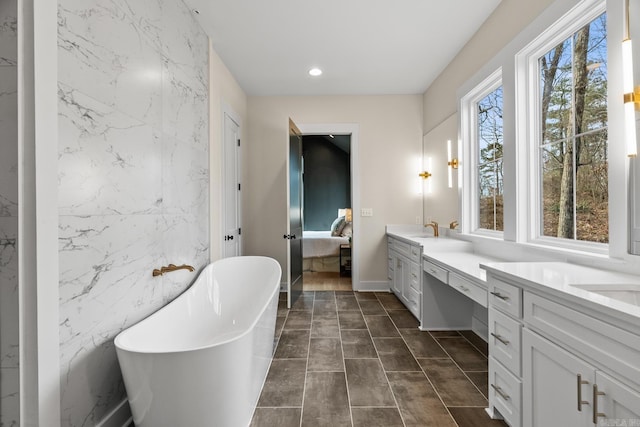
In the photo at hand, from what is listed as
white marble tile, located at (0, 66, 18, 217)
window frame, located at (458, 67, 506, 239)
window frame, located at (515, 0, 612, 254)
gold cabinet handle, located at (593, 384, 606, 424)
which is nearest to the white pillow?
window frame, located at (458, 67, 506, 239)

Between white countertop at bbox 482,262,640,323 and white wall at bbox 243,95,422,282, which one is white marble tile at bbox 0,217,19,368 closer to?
white countertop at bbox 482,262,640,323

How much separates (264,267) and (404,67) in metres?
2.72

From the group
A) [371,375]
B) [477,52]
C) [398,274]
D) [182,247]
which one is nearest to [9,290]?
[182,247]

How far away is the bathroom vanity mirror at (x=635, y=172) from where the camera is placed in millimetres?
1338

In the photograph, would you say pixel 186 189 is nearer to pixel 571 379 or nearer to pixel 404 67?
pixel 571 379

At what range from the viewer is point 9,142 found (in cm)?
112

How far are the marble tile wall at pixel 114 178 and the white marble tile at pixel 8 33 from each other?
14cm

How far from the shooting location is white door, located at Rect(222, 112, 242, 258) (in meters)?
3.37

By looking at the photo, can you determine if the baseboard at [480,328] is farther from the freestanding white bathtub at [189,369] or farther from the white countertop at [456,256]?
the freestanding white bathtub at [189,369]

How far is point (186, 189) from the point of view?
7.77 feet

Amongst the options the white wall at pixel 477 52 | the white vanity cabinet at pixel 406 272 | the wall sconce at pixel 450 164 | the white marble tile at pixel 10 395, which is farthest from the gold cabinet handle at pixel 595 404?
the wall sconce at pixel 450 164

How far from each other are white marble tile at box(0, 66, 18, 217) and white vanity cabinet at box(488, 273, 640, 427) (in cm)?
210

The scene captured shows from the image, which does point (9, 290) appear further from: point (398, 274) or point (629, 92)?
point (398, 274)

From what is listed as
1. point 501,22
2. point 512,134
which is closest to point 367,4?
point 501,22
